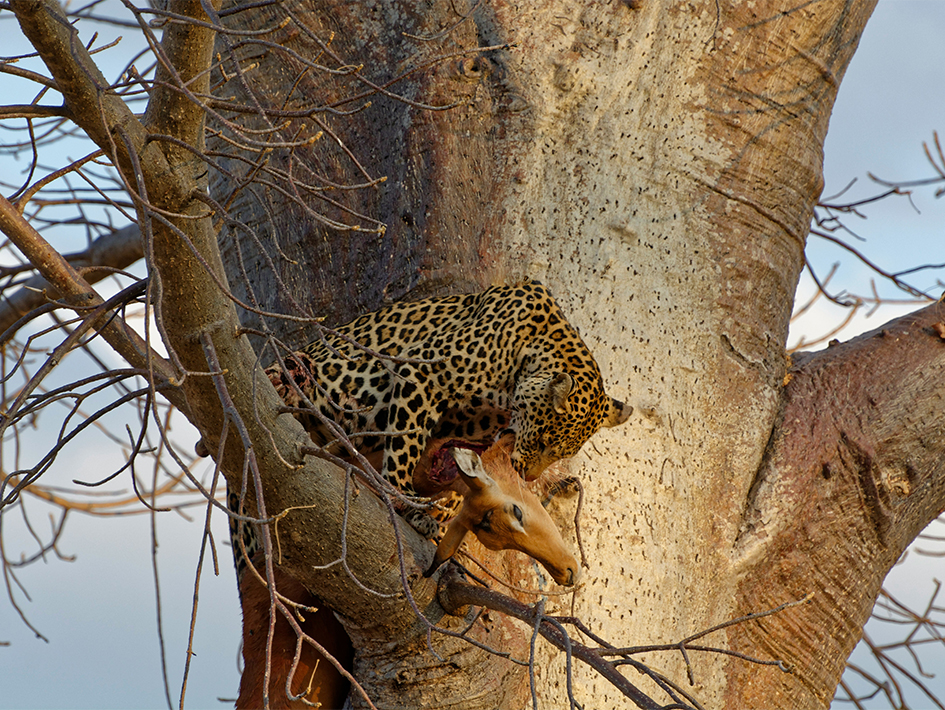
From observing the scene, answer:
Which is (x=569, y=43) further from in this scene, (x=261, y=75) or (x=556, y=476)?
(x=556, y=476)

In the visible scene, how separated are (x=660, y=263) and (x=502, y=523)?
135 cm

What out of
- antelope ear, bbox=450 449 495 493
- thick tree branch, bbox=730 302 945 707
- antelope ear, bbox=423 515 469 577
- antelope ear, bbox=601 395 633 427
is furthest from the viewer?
thick tree branch, bbox=730 302 945 707

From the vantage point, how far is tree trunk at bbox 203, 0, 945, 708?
10.9ft

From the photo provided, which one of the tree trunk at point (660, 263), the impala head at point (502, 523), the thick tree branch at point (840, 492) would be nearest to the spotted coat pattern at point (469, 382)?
the tree trunk at point (660, 263)

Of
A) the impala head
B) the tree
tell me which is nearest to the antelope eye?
the impala head

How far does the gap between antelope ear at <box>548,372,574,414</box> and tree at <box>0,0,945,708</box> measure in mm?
279

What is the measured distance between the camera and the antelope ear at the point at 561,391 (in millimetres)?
3000

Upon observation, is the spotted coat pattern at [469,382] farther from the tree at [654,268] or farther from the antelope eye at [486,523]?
the antelope eye at [486,523]

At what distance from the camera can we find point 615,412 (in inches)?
125

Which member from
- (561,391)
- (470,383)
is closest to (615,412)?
(561,391)

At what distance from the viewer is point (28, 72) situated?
2141 millimetres

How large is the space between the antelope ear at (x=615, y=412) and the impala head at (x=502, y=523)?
529 millimetres

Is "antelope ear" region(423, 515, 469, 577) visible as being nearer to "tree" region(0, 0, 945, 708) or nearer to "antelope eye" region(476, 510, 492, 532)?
"antelope eye" region(476, 510, 492, 532)

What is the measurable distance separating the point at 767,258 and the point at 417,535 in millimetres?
1823
